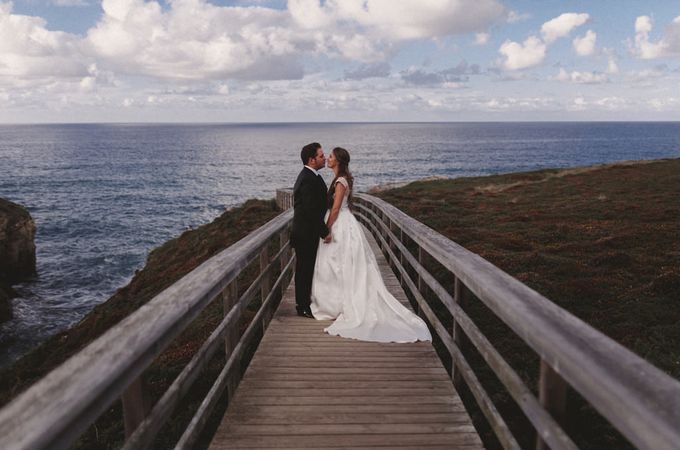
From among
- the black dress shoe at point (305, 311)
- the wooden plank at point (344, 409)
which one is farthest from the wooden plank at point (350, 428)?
the black dress shoe at point (305, 311)

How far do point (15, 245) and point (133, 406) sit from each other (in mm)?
27284

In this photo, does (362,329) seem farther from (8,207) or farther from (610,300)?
(8,207)

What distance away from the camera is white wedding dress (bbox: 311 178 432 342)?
5.81 meters

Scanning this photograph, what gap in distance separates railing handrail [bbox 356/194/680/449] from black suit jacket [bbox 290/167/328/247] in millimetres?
3826

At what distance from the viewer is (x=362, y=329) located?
19.2 ft

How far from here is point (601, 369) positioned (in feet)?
5.48

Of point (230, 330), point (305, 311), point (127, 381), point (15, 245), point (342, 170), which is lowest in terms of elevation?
point (15, 245)

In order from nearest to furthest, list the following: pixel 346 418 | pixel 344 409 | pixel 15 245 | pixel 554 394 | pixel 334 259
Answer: pixel 554 394 < pixel 346 418 < pixel 344 409 < pixel 334 259 < pixel 15 245

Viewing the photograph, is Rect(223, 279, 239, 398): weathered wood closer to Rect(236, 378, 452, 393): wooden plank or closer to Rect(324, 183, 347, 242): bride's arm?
Rect(236, 378, 452, 393): wooden plank

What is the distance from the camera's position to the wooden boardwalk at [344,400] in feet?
11.5

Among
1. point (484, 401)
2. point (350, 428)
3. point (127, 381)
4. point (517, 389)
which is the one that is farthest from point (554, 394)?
point (350, 428)

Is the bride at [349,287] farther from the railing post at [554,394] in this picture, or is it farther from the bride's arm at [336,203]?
the railing post at [554,394]

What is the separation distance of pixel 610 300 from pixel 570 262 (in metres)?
2.65

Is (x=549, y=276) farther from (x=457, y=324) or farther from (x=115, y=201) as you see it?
(x=115, y=201)
